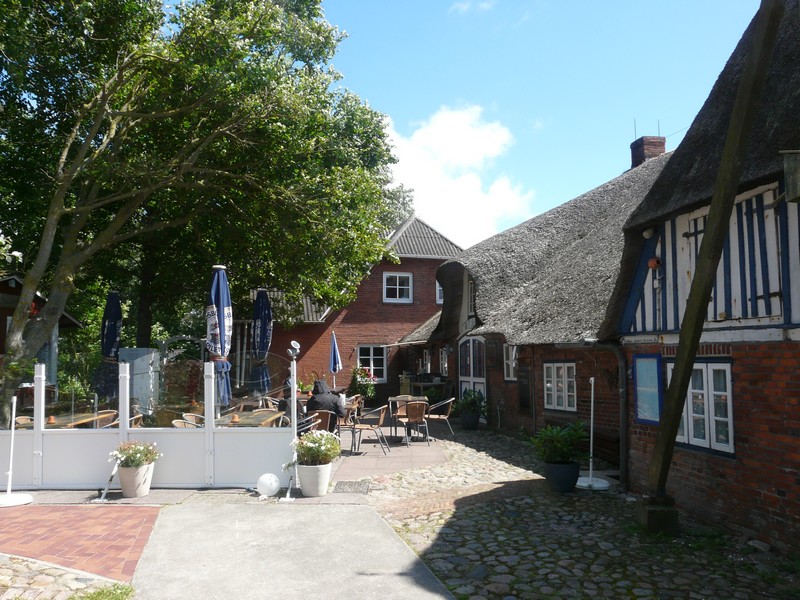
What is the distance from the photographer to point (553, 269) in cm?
1584

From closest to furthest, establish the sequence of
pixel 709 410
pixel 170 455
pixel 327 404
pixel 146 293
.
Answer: pixel 709 410 < pixel 170 455 < pixel 327 404 < pixel 146 293

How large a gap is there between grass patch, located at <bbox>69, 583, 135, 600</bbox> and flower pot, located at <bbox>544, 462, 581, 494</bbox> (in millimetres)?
5640

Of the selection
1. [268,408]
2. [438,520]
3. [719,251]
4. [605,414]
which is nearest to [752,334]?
[719,251]

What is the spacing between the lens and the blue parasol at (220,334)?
9711 millimetres

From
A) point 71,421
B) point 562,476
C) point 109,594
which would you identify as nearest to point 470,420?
point 562,476

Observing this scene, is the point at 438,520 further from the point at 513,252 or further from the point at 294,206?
the point at 513,252

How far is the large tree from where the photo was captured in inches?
459

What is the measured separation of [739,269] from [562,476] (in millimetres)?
3615

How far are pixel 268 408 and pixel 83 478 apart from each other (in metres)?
2.87

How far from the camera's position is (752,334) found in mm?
6738

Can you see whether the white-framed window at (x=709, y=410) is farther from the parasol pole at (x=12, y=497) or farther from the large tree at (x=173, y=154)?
→ the large tree at (x=173, y=154)

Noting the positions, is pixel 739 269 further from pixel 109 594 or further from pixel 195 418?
pixel 195 418

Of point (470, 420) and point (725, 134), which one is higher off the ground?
point (725, 134)

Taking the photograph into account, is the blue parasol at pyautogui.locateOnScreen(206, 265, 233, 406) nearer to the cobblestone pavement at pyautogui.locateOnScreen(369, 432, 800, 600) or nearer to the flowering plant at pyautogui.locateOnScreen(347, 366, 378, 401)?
the cobblestone pavement at pyautogui.locateOnScreen(369, 432, 800, 600)
